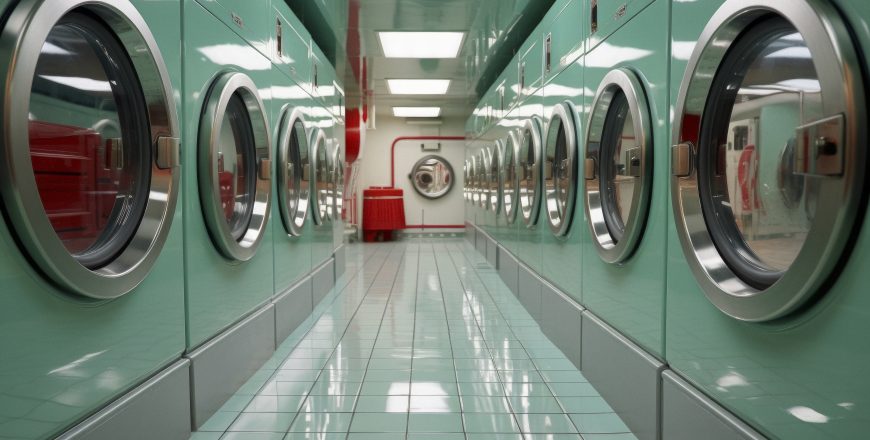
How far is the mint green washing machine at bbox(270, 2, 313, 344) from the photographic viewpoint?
365 cm

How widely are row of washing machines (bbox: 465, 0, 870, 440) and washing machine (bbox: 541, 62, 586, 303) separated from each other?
23mm

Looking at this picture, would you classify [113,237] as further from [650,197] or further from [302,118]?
[302,118]

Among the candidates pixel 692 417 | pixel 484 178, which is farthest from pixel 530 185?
pixel 484 178

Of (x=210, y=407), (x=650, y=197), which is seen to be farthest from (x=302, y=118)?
(x=650, y=197)

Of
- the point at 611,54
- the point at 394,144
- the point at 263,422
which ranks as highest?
the point at 394,144

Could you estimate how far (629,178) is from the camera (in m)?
2.57

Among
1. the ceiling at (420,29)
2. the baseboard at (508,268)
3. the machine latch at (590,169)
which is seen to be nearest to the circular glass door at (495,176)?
the baseboard at (508,268)

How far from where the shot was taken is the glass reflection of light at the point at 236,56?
253 cm

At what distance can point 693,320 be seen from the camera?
1874mm

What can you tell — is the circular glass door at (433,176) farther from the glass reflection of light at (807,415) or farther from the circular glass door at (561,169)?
the glass reflection of light at (807,415)

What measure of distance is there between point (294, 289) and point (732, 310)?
3002 millimetres

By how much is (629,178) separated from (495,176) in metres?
4.35

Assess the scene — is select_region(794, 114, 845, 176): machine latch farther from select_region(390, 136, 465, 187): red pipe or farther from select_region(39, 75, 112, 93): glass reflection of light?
select_region(390, 136, 465, 187): red pipe

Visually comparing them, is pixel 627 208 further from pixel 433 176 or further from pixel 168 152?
pixel 433 176
